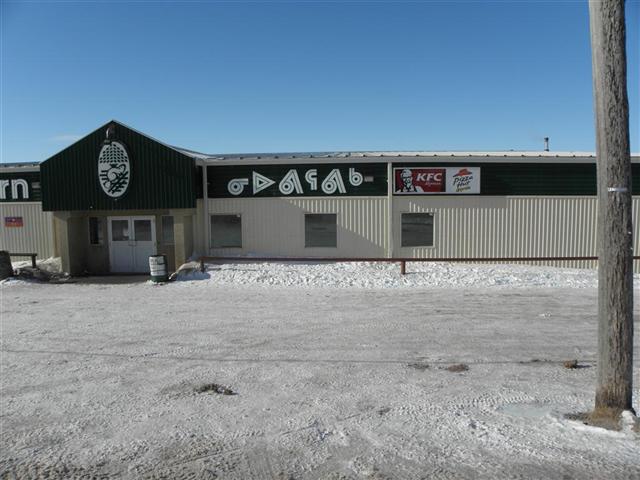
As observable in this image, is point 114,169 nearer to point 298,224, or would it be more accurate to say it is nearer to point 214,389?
point 298,224

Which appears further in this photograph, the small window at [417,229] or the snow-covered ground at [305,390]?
the small window at [417,229]

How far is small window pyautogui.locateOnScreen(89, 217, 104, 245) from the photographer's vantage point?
18312 mm

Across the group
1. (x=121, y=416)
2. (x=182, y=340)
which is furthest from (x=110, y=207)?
(x=121, y=416)

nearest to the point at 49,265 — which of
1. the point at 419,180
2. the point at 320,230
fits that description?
the point at 320,230

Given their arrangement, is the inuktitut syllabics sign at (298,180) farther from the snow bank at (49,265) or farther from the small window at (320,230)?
the snow bank at (49,265)

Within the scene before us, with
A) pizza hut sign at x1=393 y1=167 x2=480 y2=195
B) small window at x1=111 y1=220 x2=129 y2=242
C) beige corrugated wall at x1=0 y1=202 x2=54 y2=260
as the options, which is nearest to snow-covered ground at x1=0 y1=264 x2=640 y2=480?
pizza hut sign at x1=393 y1=167 x2=480 y2=195

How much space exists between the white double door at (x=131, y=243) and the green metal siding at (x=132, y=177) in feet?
4.56

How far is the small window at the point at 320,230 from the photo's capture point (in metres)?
17.6

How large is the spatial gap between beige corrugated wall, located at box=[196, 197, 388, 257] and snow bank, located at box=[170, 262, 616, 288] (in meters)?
1.42

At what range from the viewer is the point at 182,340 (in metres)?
7.87

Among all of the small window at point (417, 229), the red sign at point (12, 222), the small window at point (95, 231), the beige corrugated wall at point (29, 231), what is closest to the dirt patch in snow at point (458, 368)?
the small window at point (417, 229)

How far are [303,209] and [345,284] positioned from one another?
4.69 metres

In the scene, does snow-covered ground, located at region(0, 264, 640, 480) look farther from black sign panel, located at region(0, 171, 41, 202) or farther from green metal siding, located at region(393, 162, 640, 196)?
black sign panel, located at region(0, 171, 41, 202)

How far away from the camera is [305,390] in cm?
554
